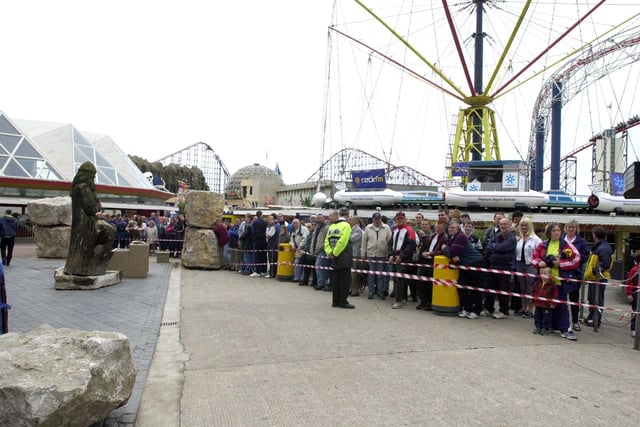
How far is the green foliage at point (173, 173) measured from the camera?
88.7 meters

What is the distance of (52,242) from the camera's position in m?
16.8

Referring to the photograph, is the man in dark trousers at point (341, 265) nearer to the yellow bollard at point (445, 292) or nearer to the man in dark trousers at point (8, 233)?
the yellow bollard at point (445, 292)

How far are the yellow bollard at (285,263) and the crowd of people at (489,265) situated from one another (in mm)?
994

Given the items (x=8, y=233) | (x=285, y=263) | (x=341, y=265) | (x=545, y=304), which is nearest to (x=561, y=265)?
(x=545, y=304)

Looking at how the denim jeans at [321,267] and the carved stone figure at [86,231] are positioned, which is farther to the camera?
the denim jeans at [321,267]

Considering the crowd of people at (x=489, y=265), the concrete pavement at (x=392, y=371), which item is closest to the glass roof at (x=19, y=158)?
the crowd of people at (x=489, y=265)

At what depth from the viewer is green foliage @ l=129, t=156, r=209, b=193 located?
8869 cm

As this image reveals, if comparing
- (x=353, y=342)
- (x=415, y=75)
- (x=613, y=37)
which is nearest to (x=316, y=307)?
(x=353, y=342)

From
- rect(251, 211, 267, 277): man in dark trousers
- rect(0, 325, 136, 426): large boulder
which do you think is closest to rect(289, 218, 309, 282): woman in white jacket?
rect(251, 211, 267, 277): man in dark trousers

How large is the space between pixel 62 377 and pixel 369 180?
2465 cm

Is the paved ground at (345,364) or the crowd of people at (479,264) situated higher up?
the crowd of people at (479,264)

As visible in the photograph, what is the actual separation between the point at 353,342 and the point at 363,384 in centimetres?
156

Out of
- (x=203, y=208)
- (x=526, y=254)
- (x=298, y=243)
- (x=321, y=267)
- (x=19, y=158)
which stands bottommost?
(x=321, y=267)

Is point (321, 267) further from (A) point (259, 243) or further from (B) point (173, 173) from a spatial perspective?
(B) point (173, 173)
